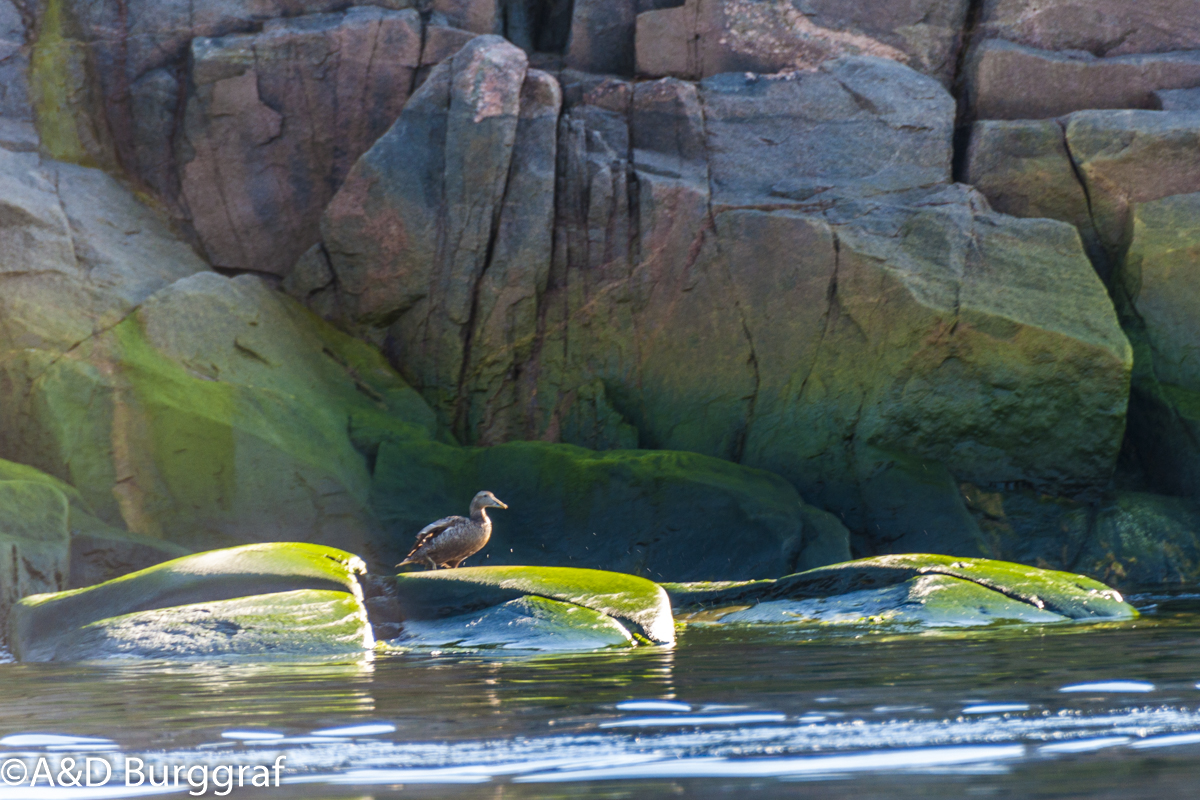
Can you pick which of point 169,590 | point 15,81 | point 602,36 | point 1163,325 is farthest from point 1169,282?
point 15,81

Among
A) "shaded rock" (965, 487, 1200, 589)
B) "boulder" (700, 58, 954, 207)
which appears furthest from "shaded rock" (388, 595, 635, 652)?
"boulder" (700, 58, 954, 207)

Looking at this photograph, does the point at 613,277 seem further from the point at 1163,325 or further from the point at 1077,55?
the point at 1077,55

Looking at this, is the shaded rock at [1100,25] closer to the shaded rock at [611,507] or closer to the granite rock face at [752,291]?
the granite rock face at [752,291]

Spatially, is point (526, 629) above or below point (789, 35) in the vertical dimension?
below

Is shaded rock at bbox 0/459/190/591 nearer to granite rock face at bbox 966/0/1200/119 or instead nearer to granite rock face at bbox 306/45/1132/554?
granite rock face at bbox 306/45/1132/554

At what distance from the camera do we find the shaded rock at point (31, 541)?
9398 mm

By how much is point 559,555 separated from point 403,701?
769cm

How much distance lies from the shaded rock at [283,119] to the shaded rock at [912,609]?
905 centimetres

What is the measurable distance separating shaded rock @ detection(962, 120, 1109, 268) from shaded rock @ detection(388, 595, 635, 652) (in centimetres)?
912

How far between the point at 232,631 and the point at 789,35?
10944mm

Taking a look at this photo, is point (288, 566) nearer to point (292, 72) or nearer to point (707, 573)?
point (707, 573)

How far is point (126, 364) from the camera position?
1234cm

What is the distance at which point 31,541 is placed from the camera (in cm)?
985

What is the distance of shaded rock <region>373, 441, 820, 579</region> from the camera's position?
11.8 m
